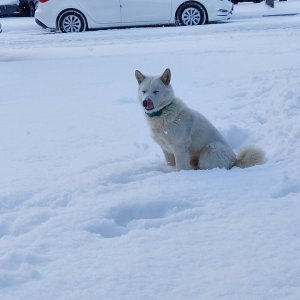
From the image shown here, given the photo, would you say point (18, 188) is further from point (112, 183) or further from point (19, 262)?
point (19, 262)

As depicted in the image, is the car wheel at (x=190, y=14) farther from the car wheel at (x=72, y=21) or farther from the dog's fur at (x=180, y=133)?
the dog's fur at (x=180, y=133)

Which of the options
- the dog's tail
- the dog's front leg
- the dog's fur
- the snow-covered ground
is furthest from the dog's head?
the dog's tail

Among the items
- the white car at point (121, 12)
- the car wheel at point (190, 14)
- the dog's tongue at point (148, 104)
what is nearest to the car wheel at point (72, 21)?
the white car at point (121, 12)

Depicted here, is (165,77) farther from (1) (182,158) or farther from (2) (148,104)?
(1) (182,158)

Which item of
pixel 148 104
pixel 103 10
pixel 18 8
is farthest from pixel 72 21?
pixel 148 104

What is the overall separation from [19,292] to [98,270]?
42cm

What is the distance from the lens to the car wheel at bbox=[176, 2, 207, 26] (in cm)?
1541

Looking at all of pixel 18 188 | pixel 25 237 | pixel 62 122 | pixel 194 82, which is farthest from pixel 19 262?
pixel 194 82

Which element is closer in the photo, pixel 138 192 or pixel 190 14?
pixel 138 192

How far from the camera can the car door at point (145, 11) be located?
15305 millimetres

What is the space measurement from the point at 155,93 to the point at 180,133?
400 millimetres

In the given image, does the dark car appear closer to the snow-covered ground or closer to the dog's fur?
the snow-covered ground

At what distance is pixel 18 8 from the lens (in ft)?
74.6

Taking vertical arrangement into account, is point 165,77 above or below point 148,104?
above
